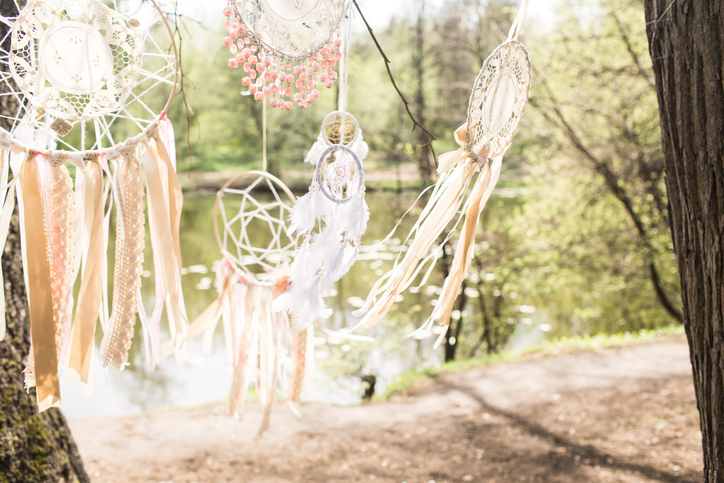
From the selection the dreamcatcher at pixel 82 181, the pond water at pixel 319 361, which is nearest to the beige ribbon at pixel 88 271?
the dreamcatcher at pixel 82 181

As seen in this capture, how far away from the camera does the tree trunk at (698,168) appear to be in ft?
4.49

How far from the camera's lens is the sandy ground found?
10.2ft

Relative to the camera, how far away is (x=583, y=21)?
23.2 feet

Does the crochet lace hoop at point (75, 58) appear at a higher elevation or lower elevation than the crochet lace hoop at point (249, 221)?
higher

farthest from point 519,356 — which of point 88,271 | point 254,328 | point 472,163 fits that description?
point 88,271

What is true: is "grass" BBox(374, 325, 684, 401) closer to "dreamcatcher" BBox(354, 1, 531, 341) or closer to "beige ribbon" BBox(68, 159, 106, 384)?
"dreamcatcher" BBox(354, 1, 531, 341)

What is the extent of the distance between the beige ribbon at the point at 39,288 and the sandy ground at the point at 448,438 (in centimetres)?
208

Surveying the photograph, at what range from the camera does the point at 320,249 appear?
1164mm

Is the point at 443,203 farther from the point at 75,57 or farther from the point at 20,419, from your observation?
the point at 20,419

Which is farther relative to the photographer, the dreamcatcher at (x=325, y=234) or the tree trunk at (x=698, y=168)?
the tree trunk at (x=698, y=168)

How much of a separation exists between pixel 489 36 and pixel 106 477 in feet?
25.2

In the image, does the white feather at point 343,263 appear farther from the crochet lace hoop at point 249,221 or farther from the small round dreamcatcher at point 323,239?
the crochet lace hoop at point 249,221

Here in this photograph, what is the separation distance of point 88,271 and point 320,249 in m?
0.61

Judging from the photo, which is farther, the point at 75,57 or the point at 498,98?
the point at 498,98
